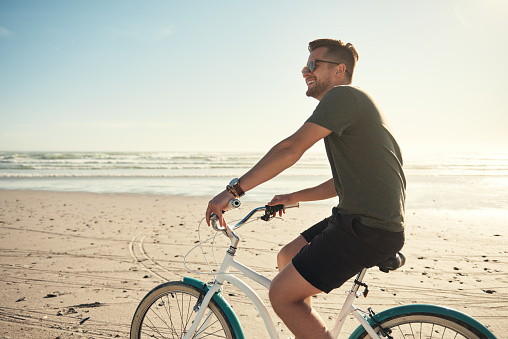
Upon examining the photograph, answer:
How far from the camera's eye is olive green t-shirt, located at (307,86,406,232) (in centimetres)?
176

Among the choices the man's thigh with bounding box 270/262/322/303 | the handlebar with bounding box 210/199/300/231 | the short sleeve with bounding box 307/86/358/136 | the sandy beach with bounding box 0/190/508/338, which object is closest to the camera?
the short sleeve with bounding box 307/86/358/136

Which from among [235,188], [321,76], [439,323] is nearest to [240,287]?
[235,188]

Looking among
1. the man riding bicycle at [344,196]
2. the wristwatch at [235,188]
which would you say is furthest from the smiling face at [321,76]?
the wristwatch at [235,188]

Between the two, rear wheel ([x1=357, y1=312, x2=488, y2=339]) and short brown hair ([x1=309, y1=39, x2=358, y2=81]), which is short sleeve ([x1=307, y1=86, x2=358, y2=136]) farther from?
rear wheel ([x1=357, y1=312, x2=488, y2=339])

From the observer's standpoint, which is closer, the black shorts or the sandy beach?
the black shorts

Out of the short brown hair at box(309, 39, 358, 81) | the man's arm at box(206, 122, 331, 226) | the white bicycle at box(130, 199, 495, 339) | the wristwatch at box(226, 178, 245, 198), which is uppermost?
the short brown hair at box(309, 39, 358, 81)

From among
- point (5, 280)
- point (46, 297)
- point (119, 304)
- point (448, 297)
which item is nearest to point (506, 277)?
point (448, 297)

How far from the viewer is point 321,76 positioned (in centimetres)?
215

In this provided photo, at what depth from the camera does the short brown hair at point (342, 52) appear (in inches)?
82.6

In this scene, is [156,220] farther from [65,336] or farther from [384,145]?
[384,145]

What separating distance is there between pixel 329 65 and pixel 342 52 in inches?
4.0

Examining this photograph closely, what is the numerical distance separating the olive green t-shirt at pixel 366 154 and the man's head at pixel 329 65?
1.15 feet

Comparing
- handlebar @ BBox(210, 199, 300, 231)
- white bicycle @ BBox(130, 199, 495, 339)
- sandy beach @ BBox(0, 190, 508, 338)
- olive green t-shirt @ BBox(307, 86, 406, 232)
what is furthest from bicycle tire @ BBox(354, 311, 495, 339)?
sandy beach @ BBox(0, 190, 508, 338)

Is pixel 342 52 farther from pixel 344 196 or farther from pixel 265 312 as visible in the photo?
pixel 265 312
